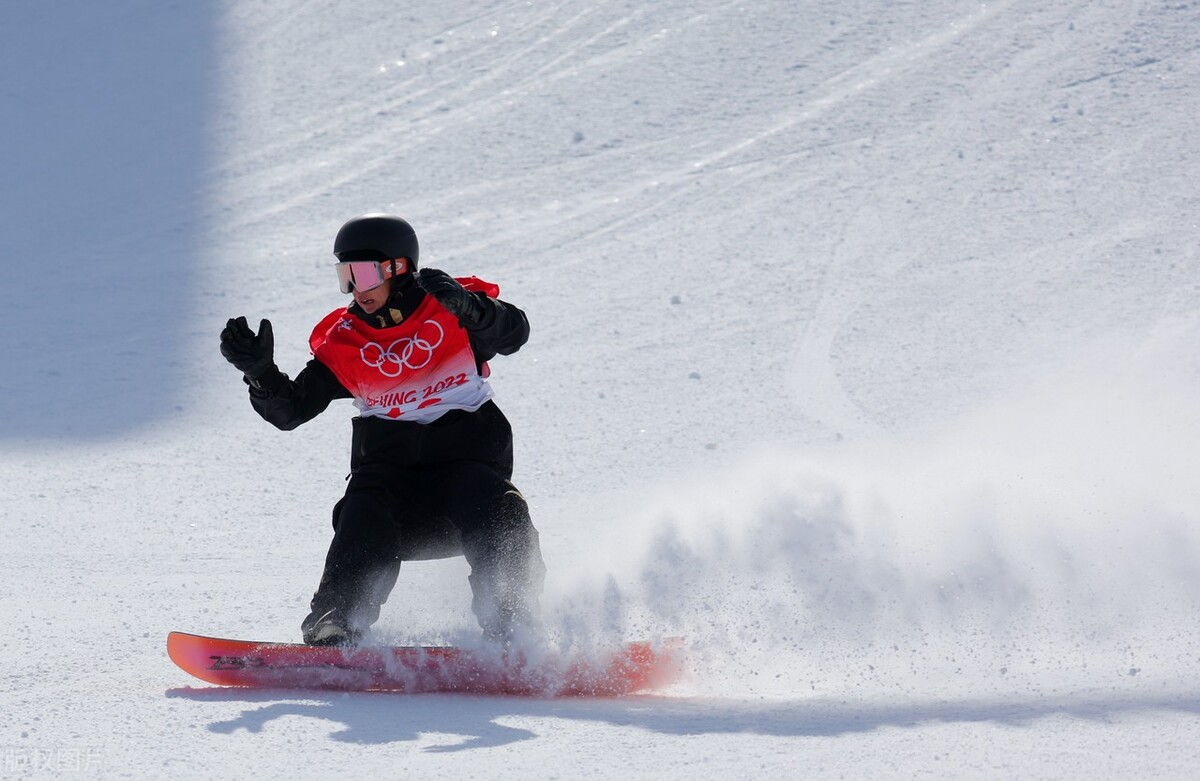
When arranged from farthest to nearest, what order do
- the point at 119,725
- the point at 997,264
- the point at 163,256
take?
the point at 163,256 → the point at 997,264 → the point at 119,725

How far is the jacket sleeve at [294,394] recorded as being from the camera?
162 inches

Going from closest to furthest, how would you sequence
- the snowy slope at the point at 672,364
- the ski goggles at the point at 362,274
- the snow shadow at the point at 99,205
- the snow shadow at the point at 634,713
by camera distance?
the snow shadow at the point at 634,713 → the snowy slope at the point at 672,364 → the ski goggles at the point at 362,274 → the snow shadow at the point at 99,205

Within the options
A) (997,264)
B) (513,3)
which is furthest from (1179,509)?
(513,3)

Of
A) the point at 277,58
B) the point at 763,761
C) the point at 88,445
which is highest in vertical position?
the point at 277,58

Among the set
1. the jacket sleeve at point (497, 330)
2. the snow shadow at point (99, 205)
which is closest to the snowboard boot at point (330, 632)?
the jacket sleeve at point (497, 330)

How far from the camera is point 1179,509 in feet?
15.1

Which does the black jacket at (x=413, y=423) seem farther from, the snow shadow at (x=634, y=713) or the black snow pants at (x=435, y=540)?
the snow shadow at (x=634, y=713)

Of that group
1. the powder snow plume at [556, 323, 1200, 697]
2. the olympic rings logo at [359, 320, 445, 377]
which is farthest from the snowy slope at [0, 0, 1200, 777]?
the olympic rings logo at [359, 320, 445, 377]

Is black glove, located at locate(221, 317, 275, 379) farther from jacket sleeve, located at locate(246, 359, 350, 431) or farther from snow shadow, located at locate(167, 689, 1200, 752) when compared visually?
snow shadow, located at locate(167, 689, 1200, 752)

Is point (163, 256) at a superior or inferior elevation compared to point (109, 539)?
superior

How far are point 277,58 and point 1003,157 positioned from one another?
6.09 metres

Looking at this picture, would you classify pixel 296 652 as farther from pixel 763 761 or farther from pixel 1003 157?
pixel 1003 157

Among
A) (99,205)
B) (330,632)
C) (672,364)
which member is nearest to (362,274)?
(330,632)

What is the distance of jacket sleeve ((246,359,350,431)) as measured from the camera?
411 centimetres
